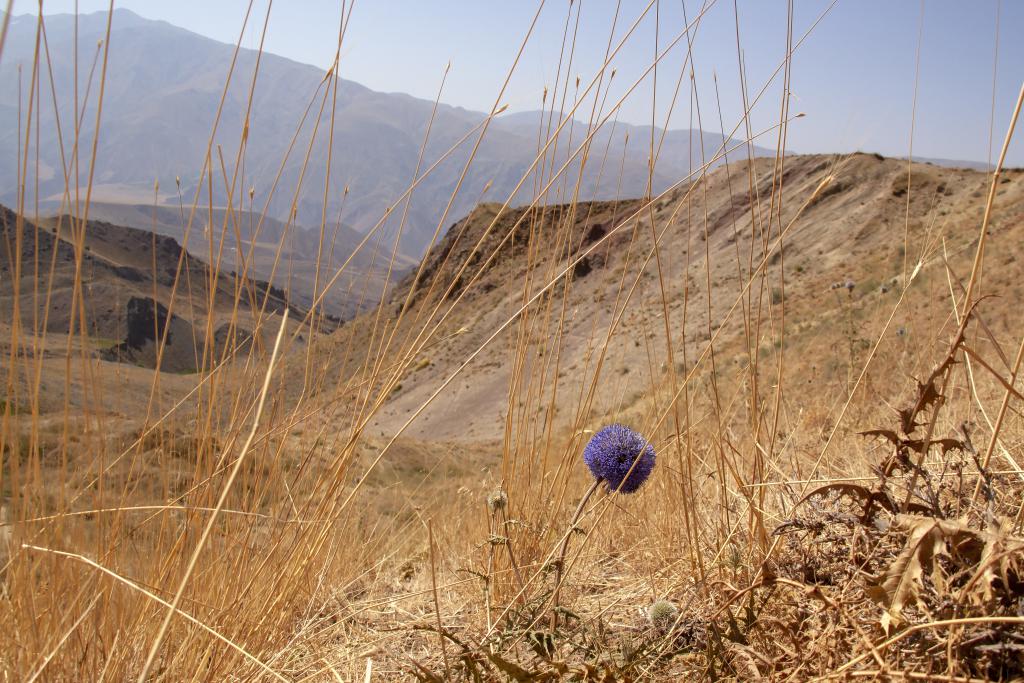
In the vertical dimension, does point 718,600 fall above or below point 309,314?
below

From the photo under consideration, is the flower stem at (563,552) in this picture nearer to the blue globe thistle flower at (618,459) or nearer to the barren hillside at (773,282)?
the blue globe thistle flower at (618,459)

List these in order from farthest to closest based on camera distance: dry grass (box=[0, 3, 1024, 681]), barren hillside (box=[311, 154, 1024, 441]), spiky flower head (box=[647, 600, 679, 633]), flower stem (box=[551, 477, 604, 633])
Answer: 1. barren hillside (box=[311, 154, 1024, 441])
2. spiky flower head (box=[647, 600, 679, 633])
3. flower stem (box=[551, 477, 604, 633])
4. dry grass (box=[0, 3, 1024, 681])

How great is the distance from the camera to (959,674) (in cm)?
90

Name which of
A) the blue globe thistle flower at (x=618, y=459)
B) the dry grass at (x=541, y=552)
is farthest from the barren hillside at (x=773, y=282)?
the blue globe thistle flower at (x=618, y=459)

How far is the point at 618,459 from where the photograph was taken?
4.37 feet

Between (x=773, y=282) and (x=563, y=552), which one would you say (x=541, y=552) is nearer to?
(x=563, y=552)

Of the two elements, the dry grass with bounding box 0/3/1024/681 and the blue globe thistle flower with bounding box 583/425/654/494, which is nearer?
the dry grass with bounding box 0/3/1024/681

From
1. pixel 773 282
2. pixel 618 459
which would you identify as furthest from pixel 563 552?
pixel 773 282

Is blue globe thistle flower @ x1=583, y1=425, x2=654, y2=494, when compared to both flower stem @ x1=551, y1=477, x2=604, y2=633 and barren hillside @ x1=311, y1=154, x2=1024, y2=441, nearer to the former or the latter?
flower stem @ x1=551, y1=477, x2=604, y2=633

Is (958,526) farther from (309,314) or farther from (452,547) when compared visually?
(452,547)

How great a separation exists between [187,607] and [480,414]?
21.6 meters

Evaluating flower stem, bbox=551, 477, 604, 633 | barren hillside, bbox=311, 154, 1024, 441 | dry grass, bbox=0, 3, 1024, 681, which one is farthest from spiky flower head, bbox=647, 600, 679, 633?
barren hillside, bbox=311, 154, 1024, 441

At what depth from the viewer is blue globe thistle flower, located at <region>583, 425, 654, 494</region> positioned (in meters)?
1.32

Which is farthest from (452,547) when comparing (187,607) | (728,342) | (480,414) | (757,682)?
(480,414)
